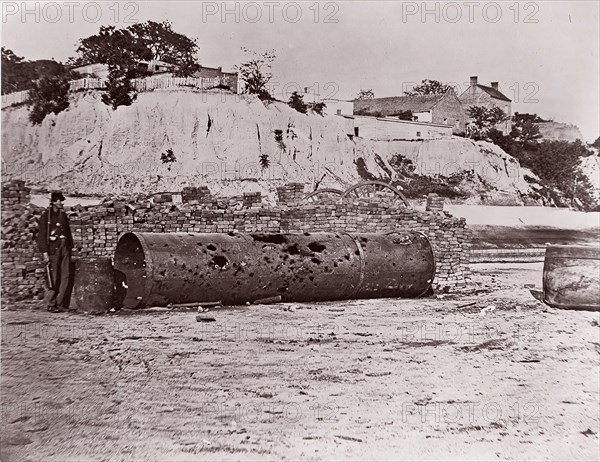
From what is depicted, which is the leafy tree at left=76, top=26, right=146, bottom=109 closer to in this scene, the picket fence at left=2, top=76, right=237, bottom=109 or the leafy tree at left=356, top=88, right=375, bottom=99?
the picket fence at left=2, top=76, right=237, bottom=109

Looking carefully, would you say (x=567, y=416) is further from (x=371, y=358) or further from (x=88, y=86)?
(x=88, y=86)

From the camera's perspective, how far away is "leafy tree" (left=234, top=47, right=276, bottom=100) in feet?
14.4

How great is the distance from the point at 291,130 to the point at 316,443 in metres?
2.31

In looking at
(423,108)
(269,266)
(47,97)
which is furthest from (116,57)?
(423,108)

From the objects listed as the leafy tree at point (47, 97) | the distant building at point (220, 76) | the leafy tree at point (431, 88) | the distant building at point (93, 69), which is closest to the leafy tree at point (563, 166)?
the leafy tree at point (431, 88)

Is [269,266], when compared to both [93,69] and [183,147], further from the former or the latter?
[93,69]

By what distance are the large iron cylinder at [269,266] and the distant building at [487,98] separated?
1546 millimetres

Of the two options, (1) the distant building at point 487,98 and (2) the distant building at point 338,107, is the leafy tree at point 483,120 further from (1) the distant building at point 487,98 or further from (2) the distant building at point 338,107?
(2) the distant building at point 338,107

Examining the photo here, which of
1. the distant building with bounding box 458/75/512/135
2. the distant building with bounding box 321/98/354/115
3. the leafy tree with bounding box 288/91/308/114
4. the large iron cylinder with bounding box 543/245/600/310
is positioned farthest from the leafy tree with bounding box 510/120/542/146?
the leafy tree with bounding box 288/91/308/114

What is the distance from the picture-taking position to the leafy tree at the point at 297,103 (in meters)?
4.54

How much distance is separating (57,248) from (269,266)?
1720 mm

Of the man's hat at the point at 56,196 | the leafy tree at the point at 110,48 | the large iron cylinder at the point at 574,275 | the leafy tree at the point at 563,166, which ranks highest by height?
the leafy tree at the point at 110,48

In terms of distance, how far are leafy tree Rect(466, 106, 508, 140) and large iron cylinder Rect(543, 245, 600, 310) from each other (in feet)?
3.84

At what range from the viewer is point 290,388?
387 cm
